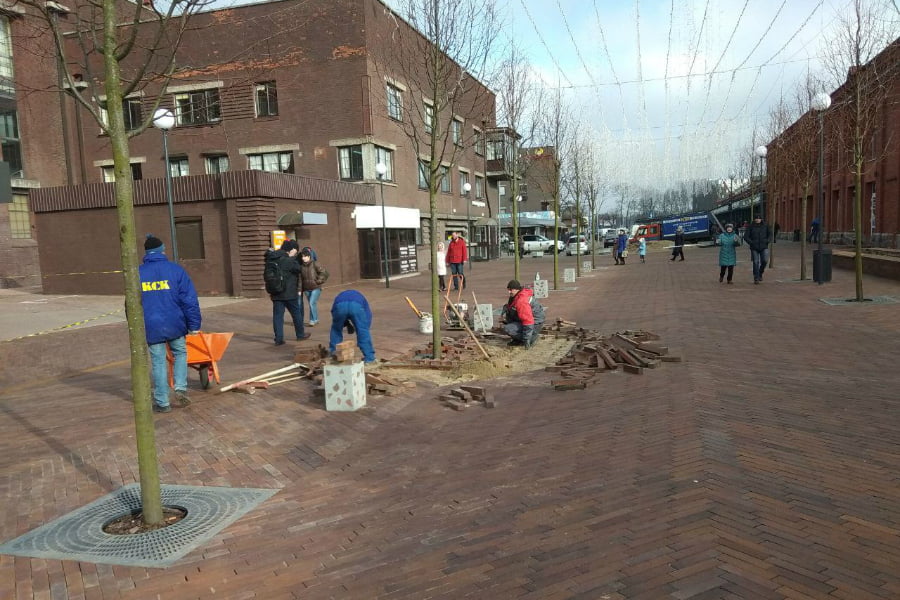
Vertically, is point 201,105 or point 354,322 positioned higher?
point 201,105

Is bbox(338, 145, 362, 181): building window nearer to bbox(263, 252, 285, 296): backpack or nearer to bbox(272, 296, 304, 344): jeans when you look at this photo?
bbox(272, 296, 304, 344): jeans

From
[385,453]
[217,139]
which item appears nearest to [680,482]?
[385,453]

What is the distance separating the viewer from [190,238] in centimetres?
1892

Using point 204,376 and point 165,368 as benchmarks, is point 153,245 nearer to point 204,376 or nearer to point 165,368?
point 165,368

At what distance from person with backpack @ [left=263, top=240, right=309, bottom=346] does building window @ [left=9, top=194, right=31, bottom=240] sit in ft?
69.6

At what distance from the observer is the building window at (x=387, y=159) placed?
86.6 ft

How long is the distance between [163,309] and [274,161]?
23.1m

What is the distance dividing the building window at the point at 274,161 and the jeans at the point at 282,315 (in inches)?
721

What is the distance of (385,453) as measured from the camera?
500 centimetres

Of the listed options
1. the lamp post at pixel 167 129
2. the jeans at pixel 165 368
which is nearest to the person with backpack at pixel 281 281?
the lamp post at pixel 167 129

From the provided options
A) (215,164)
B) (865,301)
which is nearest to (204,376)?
(865,301)

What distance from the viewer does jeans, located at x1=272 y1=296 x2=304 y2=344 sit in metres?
9.94

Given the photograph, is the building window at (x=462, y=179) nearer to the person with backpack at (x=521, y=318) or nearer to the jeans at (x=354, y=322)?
the person with backpack at (x=521, y=318)

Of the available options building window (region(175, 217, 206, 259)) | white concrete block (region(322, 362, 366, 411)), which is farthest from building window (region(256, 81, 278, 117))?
white concrete block (region(322, 362, 366, 411))
